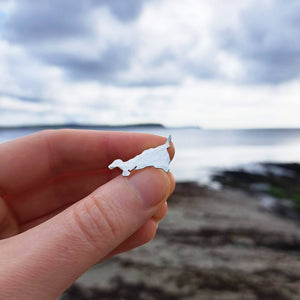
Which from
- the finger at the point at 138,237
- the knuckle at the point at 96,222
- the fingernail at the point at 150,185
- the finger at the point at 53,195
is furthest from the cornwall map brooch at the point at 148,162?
the finger at the point at 138,237

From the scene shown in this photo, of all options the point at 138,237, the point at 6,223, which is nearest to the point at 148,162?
the point at 138,237

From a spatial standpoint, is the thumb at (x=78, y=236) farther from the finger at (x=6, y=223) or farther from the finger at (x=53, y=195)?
the finger at (x=6, y=223)

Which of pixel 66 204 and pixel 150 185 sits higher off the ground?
pixel 150 185

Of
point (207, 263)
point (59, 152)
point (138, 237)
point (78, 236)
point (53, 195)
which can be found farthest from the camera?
point (207, 263)

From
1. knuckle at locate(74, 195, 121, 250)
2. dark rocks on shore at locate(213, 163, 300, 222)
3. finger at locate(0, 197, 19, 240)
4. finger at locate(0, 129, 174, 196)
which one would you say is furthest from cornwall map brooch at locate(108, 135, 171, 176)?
dark rocks on shore at locate(213, 163, 300, 222)

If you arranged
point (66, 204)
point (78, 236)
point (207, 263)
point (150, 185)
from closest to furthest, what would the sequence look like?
point (78, 236)
point (150, 185)
point (66, 204)
point (207, 263)

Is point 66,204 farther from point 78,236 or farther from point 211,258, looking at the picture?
point 211,258
